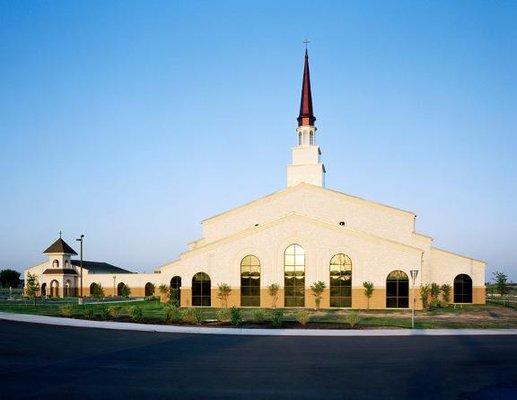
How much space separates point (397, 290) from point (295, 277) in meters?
7.55

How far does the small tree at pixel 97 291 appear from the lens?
6049 cm

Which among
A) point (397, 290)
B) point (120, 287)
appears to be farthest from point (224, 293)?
point (120, 287)

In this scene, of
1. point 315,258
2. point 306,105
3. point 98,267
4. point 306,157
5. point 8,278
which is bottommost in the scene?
point 8,278

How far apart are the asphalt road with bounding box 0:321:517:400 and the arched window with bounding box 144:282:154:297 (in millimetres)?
47377

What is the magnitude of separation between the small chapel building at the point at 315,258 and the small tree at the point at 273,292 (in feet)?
1.07

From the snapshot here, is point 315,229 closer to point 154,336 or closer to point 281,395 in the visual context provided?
point 154,336

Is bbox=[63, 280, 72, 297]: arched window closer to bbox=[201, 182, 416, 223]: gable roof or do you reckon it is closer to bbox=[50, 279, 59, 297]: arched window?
bbox=[50, 279, 59, 297]: arched window

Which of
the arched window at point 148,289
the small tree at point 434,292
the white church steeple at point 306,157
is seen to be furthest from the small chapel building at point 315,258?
the arched window at point 148,289

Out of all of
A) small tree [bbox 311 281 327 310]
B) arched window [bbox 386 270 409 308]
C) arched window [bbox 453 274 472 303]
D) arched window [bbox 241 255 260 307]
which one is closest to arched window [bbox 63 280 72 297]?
arched window [bbox 241 255 260 307]

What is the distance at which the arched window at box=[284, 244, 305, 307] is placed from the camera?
35.1 m

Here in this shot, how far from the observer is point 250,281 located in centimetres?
3606

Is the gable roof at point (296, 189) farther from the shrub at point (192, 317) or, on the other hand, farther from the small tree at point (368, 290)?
the shrub at point (192, 317)

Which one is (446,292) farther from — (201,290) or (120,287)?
(120,287)

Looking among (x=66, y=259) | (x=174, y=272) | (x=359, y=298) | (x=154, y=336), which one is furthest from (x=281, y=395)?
(x=66, y=259)
